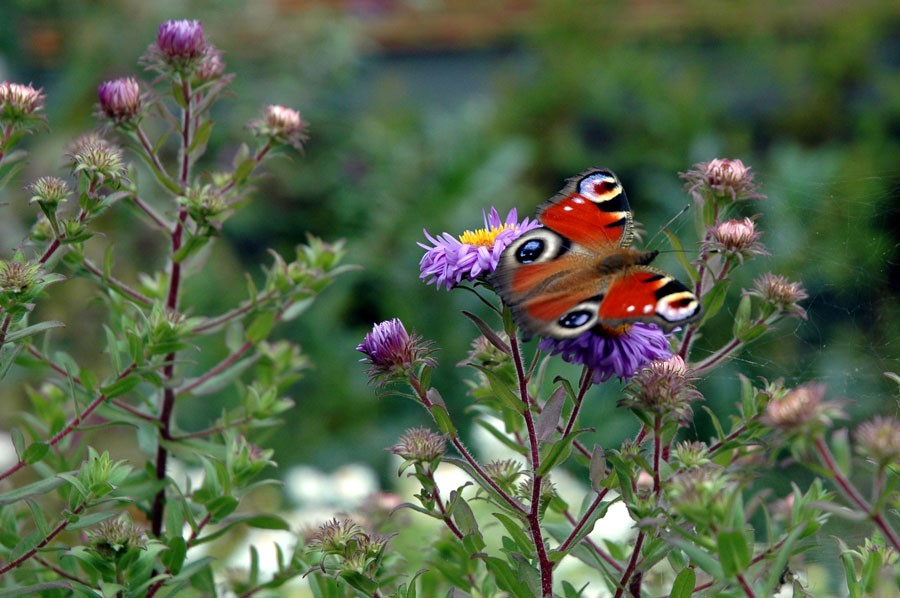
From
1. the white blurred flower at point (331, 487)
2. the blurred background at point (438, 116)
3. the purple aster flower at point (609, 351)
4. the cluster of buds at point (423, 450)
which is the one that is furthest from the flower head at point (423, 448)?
the blurred background at point (438, 116)

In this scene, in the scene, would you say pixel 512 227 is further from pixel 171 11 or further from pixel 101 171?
pixel 171 11

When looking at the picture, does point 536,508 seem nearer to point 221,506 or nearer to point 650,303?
point 650,303

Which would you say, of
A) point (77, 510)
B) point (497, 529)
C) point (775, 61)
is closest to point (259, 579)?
point (77, 510)

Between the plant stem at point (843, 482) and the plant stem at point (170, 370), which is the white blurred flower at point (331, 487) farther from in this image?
the plant stem at point (843, 482)

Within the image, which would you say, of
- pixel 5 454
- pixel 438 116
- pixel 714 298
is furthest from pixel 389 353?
pixel 438 116

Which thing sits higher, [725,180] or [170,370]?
[170,370]

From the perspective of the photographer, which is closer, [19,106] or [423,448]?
[423,448]
